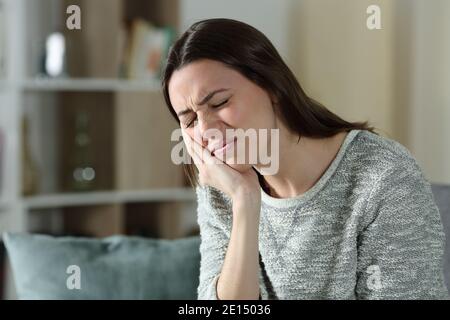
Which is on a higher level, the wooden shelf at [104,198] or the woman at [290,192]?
the woman at [290,192]

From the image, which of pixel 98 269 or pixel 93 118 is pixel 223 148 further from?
pixel 93 118

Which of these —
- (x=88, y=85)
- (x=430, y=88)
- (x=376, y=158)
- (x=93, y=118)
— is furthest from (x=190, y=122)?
(x=93, y=118)

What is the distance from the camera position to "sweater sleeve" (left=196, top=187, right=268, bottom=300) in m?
1.01

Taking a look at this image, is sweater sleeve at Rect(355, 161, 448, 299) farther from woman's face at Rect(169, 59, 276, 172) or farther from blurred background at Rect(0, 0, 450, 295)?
blurred background at Rect(0, 0, 450, 295)

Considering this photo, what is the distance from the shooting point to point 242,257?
0.83m

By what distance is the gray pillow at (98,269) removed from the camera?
1.24m

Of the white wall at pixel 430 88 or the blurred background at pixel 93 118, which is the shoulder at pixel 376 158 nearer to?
the white wall at pixel 430 88

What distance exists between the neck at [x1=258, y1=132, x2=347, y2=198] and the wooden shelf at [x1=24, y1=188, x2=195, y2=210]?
4.64 feet

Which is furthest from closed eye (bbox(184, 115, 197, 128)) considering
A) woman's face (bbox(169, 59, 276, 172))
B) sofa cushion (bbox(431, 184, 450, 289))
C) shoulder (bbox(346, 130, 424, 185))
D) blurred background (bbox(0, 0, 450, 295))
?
blurred background (bbox(0, 0, 450, 295))

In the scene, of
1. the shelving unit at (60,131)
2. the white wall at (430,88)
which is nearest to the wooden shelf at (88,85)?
the shelving unit at (60,131)

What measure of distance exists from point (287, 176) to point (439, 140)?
45 cm

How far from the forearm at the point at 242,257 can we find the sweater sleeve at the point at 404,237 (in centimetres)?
16

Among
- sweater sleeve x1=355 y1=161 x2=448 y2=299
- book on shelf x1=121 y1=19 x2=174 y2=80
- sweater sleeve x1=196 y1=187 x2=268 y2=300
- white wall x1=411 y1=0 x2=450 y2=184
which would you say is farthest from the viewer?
book on shelf x1=121 y1=19 x2=174 y2=80

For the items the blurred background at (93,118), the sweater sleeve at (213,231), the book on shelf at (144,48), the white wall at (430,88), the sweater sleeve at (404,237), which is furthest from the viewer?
the book on shelf at (144,48)
